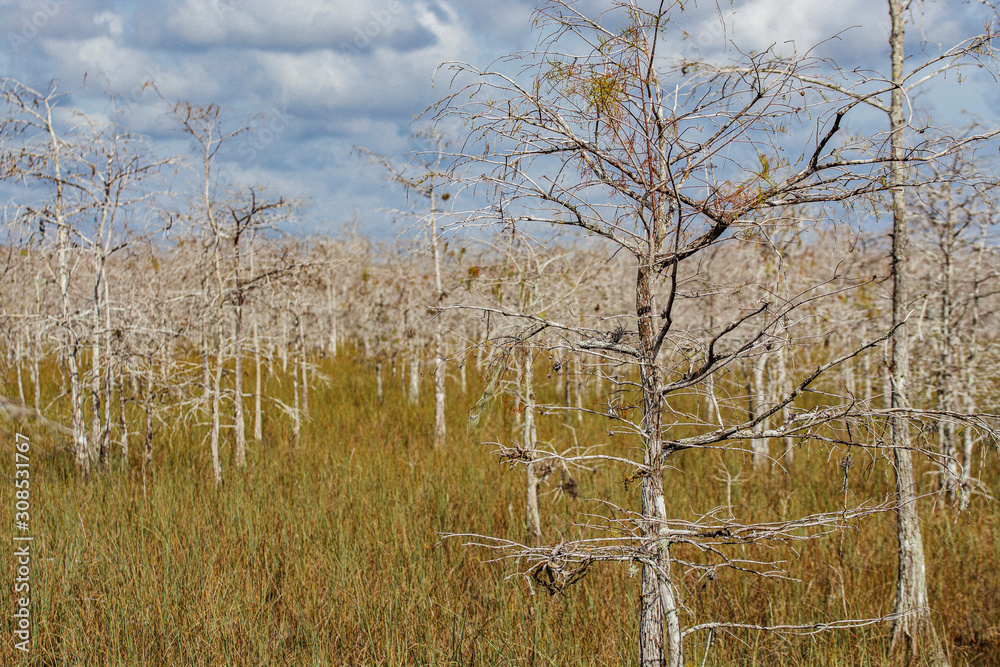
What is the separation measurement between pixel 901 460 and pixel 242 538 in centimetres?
592

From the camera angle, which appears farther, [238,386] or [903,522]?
[238,386]

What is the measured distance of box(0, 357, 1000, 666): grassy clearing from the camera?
473cm

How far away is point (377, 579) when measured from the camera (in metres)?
5.66

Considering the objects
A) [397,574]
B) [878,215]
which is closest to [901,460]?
[878,215]

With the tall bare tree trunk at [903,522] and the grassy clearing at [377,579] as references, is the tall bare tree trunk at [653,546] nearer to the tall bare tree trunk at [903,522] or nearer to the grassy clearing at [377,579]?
the grassy clearing at [377,579]

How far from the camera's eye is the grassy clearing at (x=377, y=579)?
473 cm

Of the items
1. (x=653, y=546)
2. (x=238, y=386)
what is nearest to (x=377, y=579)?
(x=653, y=546)

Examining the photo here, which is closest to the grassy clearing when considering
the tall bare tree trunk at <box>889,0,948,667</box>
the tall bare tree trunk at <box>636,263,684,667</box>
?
the tall bare tree trunk at <box>889,0,948,667</box>

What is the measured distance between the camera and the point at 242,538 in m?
6.40

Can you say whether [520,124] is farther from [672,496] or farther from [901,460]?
[672,496]

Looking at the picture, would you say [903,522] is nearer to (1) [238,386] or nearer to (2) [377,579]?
(2) [377,579]

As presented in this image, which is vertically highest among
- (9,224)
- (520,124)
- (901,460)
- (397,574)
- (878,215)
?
(9,224)

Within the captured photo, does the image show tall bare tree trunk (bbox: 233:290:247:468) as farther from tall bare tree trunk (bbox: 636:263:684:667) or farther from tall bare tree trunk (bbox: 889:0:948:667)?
tall bare tree trunk (bbox: 889:0:948:667)

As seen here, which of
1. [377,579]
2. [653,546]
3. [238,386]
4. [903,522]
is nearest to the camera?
[653,546]
